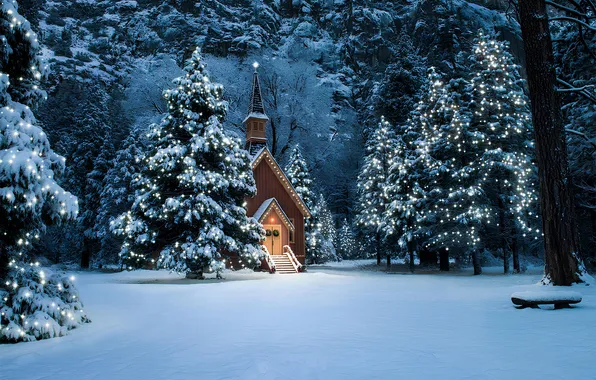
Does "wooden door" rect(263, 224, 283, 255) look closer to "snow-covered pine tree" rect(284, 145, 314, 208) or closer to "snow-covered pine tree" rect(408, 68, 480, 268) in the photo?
"snow-covered pine tree" rect(284, 145, 314, 208)

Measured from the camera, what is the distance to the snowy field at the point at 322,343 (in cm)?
475

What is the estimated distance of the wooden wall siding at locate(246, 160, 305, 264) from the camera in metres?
29.4

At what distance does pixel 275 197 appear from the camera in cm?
3022

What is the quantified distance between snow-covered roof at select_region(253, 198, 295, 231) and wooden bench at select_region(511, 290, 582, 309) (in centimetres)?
1982

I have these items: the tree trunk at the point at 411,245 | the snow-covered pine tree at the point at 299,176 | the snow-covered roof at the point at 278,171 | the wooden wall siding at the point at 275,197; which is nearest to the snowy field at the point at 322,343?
the tree trunk at the point at 411,245

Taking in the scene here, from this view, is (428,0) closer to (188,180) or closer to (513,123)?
(513,123)

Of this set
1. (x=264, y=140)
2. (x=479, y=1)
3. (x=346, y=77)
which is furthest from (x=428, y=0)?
(x=264, y=140)

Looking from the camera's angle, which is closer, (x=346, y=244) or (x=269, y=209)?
(x=269, y=209)

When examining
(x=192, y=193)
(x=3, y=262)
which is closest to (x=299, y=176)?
(x=192, y=193)

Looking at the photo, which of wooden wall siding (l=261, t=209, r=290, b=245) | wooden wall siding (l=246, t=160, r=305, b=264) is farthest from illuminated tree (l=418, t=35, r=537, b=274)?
wooden wall siding (l=246, t=160, r=305, b=264)

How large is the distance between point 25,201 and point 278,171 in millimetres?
23554

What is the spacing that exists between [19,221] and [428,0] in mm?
66445

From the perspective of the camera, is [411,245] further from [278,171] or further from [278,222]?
[278,171]

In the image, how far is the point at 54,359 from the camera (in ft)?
18.4
